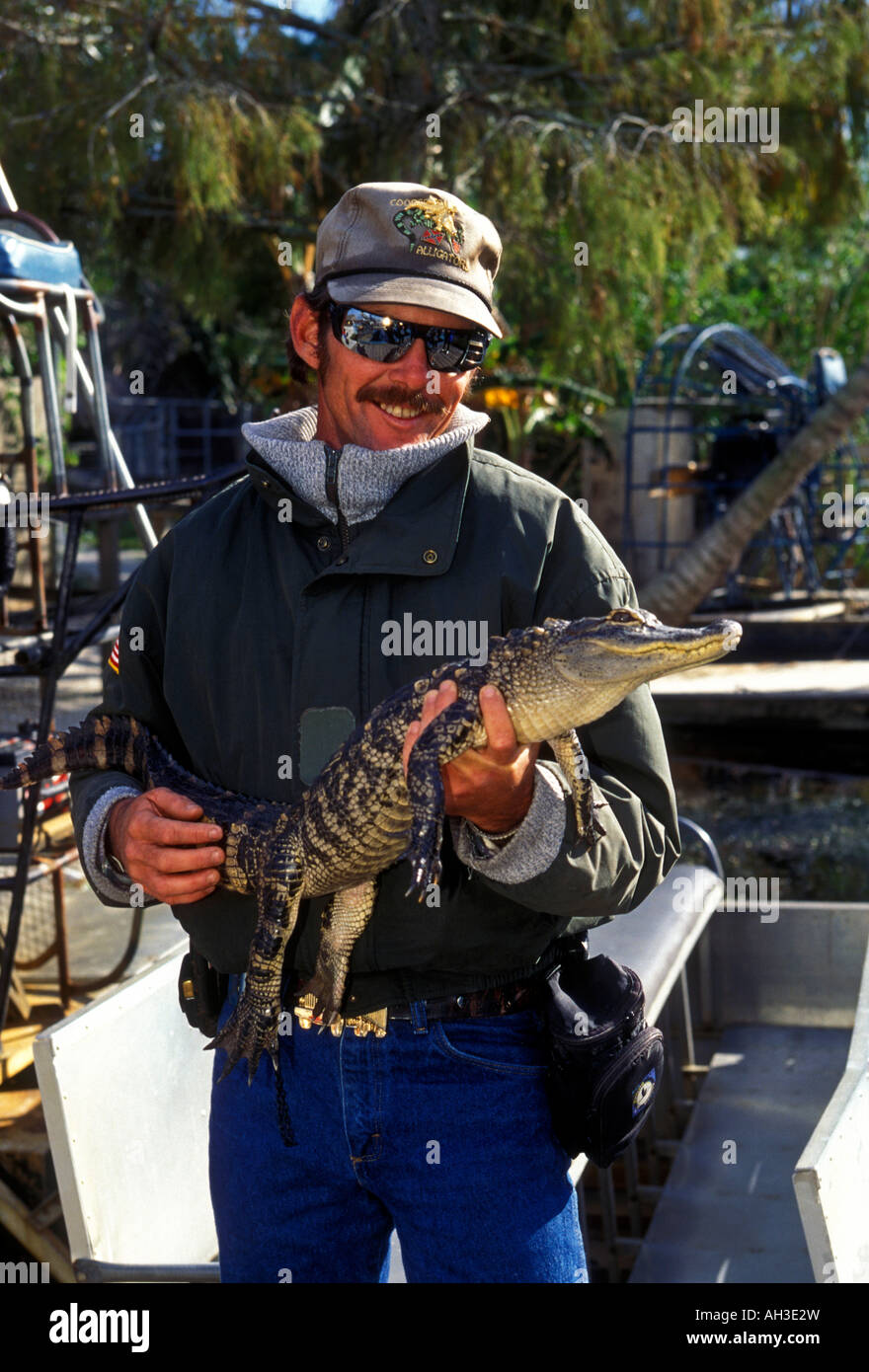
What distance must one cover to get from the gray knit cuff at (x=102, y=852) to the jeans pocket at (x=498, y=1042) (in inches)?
18.7

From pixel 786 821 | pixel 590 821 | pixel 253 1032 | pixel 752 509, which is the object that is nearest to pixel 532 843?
pixel 590 821

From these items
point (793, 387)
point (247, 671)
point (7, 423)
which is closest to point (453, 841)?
point (247, 671)

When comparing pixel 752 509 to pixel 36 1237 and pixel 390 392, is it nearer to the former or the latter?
pixel 36 1237

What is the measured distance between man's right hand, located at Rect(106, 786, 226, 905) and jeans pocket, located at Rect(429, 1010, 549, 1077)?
0.37 meters

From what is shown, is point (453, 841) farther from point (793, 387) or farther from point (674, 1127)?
point (793, 387)

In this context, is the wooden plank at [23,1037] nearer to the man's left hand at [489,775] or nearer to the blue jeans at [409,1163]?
the blue jeans at [409,1163]

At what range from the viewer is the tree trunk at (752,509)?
1012 cm

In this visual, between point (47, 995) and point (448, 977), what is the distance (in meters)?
2.94

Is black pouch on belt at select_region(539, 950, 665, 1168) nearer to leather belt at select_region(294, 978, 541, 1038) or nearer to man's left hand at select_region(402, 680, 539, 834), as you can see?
leather belt at select_region(294, 978, 541, 1038)

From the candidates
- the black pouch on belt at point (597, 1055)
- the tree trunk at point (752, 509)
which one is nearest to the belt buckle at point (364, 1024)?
the black pouch on belt at point (597, 1055)

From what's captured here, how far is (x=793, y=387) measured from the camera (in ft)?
40.3

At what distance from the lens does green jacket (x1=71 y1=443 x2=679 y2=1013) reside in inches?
69.3

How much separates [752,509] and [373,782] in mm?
9008

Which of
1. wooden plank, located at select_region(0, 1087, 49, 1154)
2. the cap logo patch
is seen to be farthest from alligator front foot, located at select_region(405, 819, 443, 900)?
wooden plank, located at select_region(0, 1087, 49, 1154)
